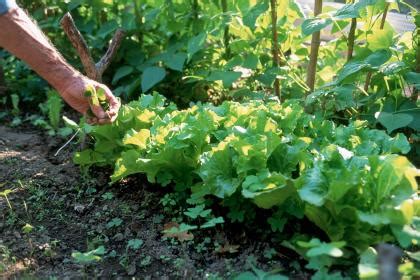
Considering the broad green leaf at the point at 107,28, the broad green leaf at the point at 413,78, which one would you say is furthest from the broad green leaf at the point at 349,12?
the broad green leaf at the point at 107,28

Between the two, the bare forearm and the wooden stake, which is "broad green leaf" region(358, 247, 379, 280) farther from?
the wooden stake

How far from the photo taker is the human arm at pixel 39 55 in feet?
9.16

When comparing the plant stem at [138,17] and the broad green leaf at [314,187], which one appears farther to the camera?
the plant stem at [138,17]

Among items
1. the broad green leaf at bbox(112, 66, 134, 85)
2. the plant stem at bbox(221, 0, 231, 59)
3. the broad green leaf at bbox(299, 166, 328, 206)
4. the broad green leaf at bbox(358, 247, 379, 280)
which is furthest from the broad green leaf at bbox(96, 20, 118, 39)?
the broad green leaf at bbox(358, 247, 379, 280)

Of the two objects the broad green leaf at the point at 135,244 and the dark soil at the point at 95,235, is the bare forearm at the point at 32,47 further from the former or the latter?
the broad green leaf at the point at 135,244

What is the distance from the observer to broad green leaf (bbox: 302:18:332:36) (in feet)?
10.2

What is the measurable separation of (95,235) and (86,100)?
719 millimetres

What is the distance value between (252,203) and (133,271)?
2.01 feet

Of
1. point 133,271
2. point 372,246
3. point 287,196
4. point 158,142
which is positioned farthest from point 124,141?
point 372,246

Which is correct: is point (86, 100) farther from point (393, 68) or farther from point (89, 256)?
point (393, 68)

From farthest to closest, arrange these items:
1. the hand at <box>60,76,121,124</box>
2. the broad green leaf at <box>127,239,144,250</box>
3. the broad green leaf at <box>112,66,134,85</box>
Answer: the broad green leaf at <box>112,66,134,85</box>
the hand at <box>60,76,121,124</box>
the broad green leaf at <box>127,239,144,250</box>

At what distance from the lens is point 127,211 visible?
9.39 feet

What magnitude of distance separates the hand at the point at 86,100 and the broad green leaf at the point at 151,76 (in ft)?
2.90

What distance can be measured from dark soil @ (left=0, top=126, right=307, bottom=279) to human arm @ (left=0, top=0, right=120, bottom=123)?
0.46 m
